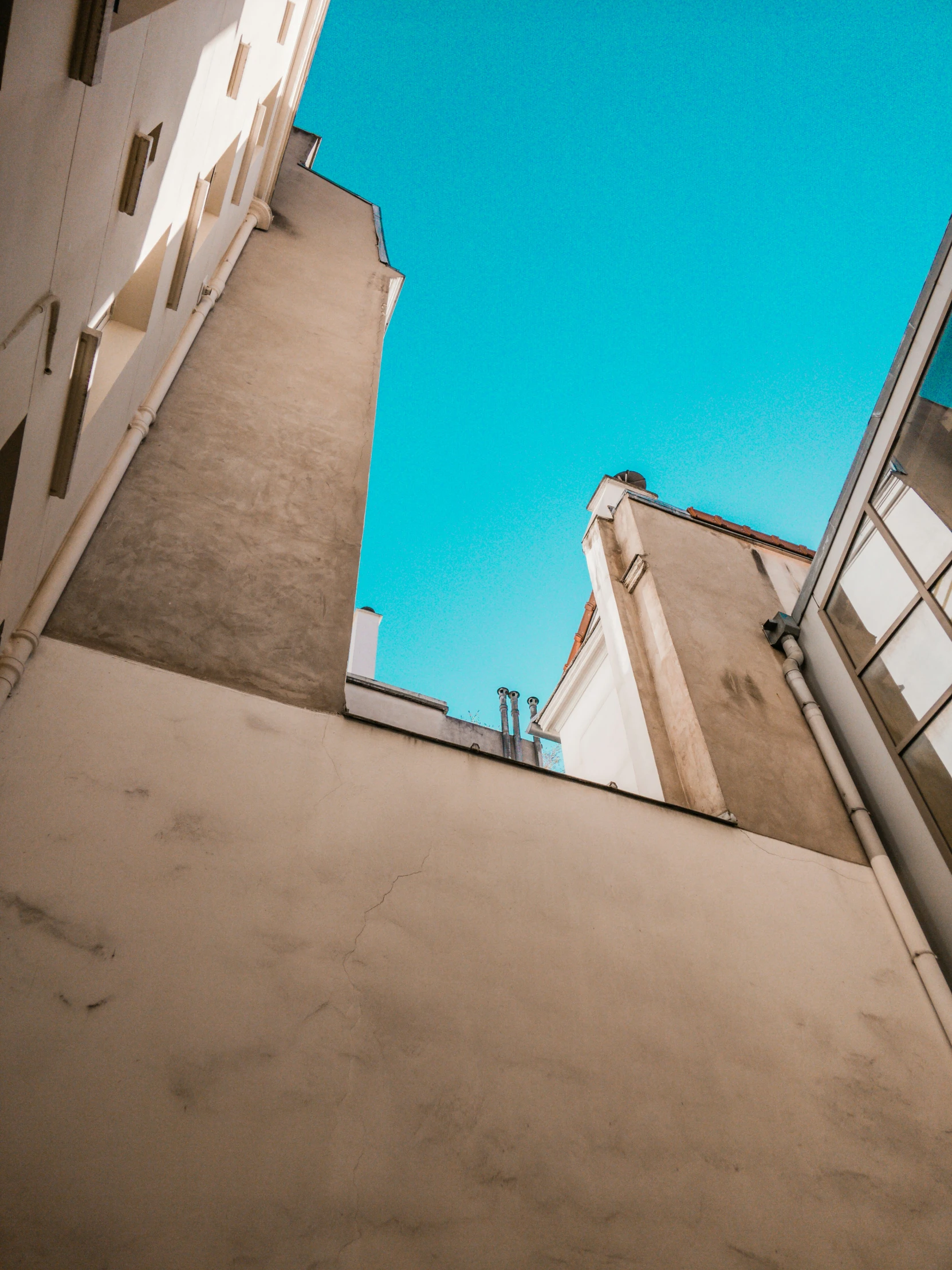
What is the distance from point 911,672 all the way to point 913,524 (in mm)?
1414

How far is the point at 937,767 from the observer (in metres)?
6.04

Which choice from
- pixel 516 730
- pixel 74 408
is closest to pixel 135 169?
pixel 74 408

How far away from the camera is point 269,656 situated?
205 inches

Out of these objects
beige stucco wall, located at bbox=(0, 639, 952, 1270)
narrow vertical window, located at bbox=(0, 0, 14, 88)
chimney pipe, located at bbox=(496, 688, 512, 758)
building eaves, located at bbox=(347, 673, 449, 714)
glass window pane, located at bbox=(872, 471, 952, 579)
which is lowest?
chimney pipe, located at bbox=(496, 688, 512, 758)

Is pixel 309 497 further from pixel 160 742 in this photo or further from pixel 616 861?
pixel 616 861

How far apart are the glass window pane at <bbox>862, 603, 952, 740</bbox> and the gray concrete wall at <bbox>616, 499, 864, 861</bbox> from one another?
80cm

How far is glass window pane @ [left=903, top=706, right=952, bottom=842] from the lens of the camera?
5883 mm

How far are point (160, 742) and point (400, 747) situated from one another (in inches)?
60.4

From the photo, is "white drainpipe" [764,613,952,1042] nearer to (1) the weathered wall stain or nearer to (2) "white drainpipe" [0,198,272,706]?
(1) the weathered wall stain

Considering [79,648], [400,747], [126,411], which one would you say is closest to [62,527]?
[79,648]

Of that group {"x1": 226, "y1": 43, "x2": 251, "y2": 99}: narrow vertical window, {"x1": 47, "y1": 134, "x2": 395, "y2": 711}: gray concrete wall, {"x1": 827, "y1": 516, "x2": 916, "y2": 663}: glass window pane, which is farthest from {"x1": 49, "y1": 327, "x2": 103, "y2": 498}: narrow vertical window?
{"x1": 827, "y1": 516, "x2": 916, "y2": 663}: glass window pane

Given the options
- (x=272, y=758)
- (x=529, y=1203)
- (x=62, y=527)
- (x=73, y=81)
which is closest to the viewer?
(x=73, y=81)

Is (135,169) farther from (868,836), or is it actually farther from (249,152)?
(868,836)

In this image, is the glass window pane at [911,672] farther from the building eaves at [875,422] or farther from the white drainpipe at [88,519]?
the white drainpipe at [88,519]
